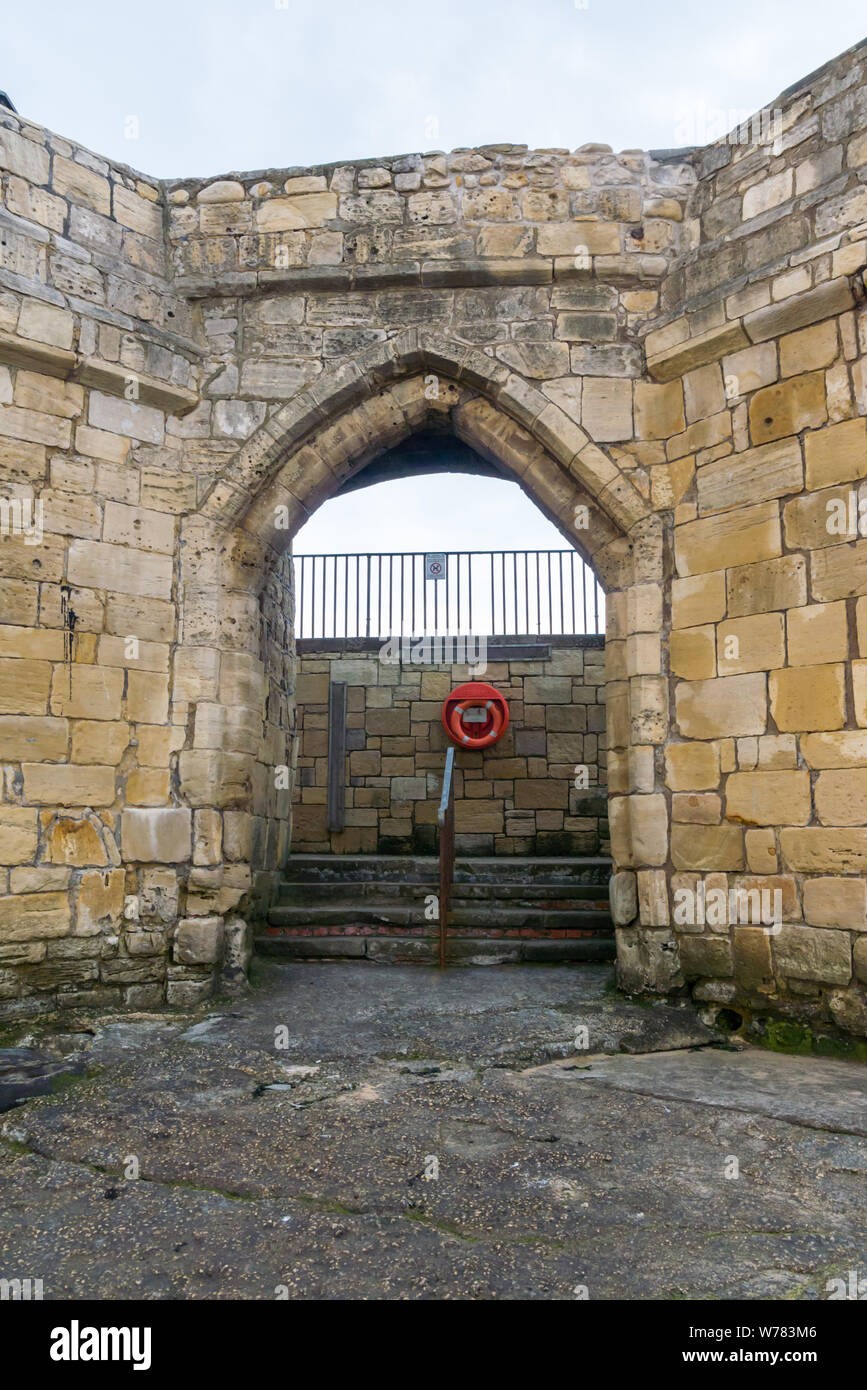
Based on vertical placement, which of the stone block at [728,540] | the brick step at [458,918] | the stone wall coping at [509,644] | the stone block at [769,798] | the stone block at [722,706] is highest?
the stone wall coping at [509,644]

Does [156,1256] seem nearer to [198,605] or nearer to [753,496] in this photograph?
[198,605]

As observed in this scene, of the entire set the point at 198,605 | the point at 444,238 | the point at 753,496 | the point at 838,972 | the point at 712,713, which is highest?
the point at 444,238

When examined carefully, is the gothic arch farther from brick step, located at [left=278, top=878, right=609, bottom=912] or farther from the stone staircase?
brick step, located at [left=278, top=878, right=609, bottom=912]

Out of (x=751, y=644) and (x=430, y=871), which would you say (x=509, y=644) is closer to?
(x=430, y=871)

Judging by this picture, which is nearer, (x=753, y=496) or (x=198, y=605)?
(x=753, y=496)

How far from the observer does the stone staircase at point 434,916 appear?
5387 millimetres

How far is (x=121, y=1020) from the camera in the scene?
4.02 m

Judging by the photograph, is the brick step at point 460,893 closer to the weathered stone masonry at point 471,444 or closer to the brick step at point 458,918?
the brick step at point 458,918

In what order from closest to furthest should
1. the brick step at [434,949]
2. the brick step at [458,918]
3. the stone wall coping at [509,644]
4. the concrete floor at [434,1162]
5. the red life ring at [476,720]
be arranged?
1. the concrete floor at [434,1162]
2. the brick step at [434,949]
3. the brick step at [458,918]
4. the red life ring at [476,720]
5. the stone wall coping at [509,644]

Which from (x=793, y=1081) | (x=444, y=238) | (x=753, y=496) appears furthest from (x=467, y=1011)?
(x=444, y=238)

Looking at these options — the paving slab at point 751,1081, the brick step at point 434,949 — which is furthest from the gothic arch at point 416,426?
the paving slab at point 751,1081

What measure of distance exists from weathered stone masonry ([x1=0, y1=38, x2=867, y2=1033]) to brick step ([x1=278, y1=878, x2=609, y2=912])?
165 cm

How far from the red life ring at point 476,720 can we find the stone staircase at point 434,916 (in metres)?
1.70

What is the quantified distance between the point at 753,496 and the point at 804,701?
3.29 ft
